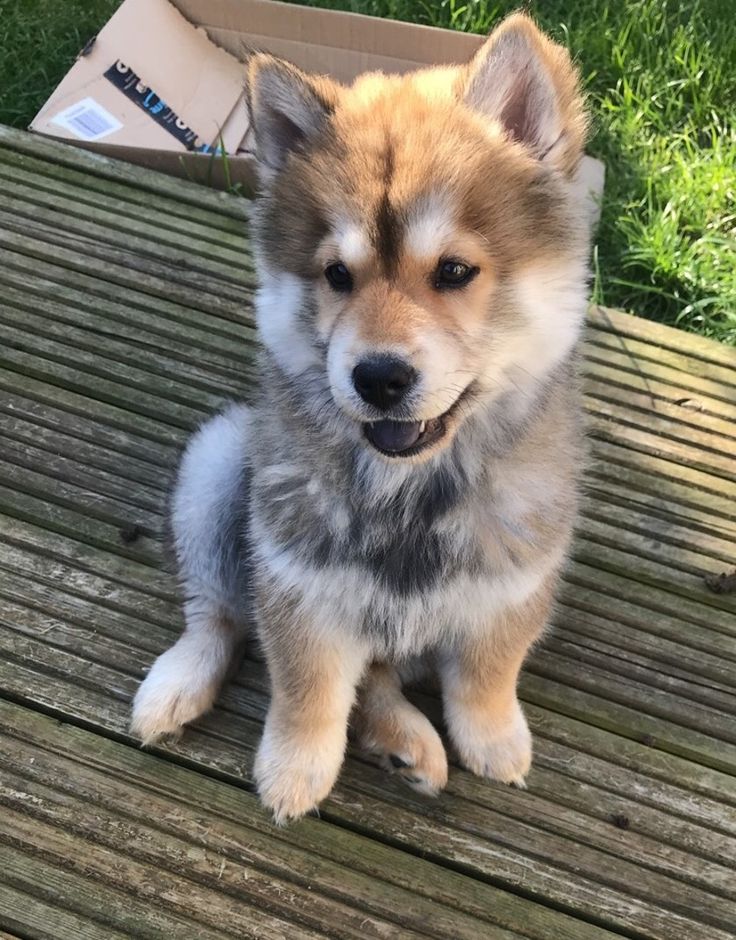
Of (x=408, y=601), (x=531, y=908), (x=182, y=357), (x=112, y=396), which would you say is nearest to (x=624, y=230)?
(x=182, y=357)

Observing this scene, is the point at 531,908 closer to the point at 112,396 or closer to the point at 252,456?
the point at 252,456

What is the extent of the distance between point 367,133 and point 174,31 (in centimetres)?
232

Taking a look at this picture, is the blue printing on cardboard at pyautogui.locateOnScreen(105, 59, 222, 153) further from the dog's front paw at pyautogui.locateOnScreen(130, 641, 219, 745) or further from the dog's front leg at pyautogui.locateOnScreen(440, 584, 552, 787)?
the dog's front leg at pyautogui.locateOnScreen(440, 584, 552, 787)

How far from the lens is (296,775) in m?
1.89

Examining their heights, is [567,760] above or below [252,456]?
below

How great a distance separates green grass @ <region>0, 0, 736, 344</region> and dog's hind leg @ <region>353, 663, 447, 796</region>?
71.5 inches

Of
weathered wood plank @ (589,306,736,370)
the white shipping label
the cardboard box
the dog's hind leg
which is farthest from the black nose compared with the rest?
the white shipping label

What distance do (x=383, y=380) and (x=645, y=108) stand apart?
2.90 m

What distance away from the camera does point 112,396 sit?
2.68 m

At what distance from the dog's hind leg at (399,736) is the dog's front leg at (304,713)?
7 centimetres

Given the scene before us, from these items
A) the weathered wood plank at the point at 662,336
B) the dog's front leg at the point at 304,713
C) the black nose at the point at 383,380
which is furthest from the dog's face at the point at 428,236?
the weathered wood plank at the point at 662,336

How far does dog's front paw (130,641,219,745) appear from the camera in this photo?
6.50 ft

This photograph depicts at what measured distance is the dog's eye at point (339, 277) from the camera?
1.58 m

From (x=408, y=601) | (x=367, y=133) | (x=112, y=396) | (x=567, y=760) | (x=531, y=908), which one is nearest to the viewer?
(x=367, y=133)
